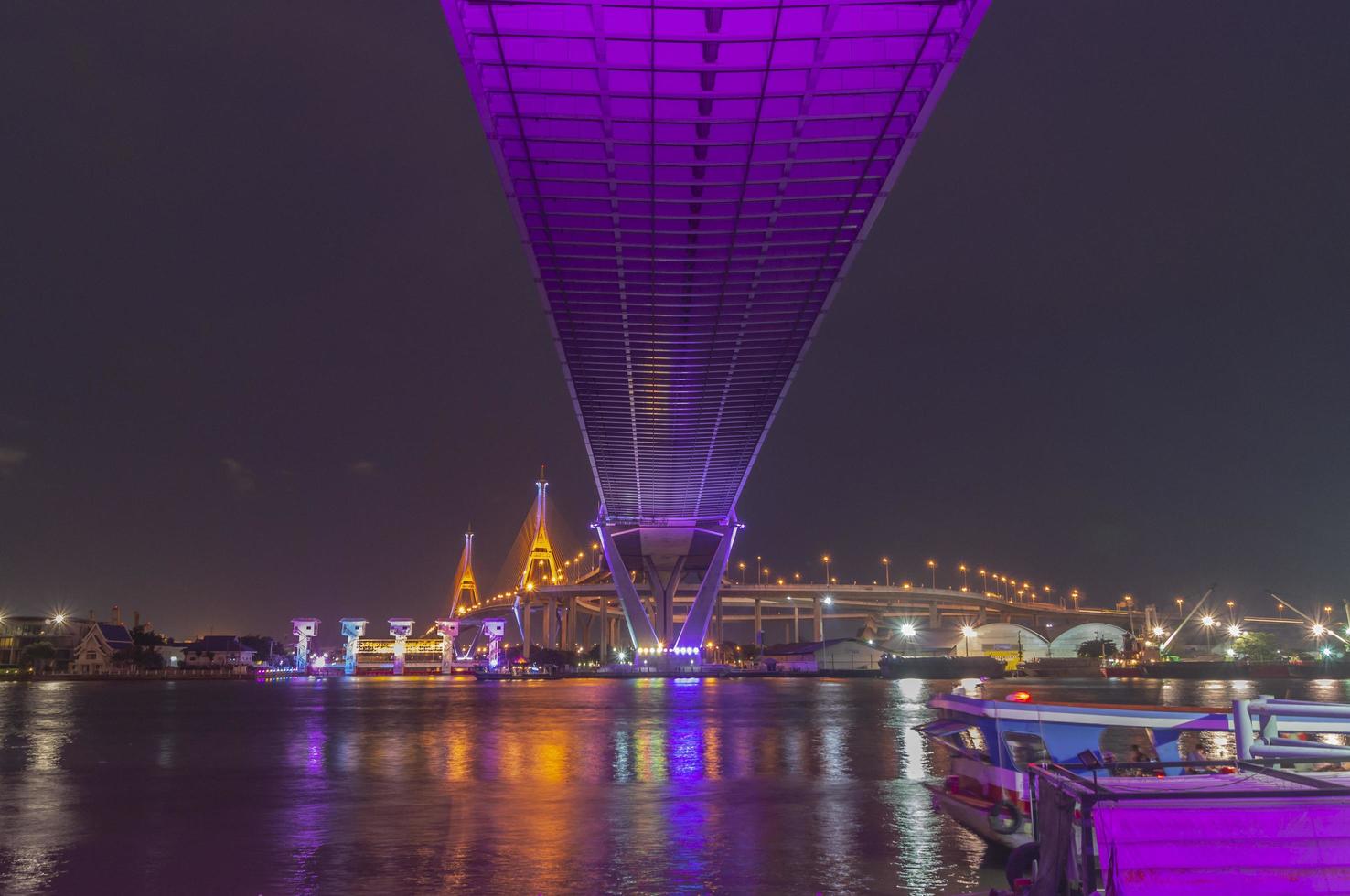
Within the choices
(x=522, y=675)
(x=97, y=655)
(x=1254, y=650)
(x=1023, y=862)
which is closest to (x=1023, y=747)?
(x=1023, y=862)

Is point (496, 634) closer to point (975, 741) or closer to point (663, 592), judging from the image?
point (663, 592)

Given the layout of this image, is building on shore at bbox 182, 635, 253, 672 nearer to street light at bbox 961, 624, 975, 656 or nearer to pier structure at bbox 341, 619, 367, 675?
pier structure at bbox 341, 619, 367, 675

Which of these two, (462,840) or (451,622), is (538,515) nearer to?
(451,622)

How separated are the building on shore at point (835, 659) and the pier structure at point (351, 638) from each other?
67954mm

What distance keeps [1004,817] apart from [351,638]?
6659 inches

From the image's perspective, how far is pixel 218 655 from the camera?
156 m

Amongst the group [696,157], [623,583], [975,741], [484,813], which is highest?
[696,157]

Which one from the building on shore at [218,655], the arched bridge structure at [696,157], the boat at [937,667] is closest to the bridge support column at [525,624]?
the building on shore at [218,655]

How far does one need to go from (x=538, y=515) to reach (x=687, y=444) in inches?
3509

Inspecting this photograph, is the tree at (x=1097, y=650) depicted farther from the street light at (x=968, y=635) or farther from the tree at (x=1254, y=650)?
the tree at (x=1254, y=650)

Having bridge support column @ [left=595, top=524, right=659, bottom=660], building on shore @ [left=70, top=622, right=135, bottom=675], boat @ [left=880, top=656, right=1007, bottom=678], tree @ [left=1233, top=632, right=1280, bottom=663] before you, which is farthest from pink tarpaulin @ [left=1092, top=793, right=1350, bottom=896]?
building on shore @ [left=70, top=622, right=135, bottom=675]

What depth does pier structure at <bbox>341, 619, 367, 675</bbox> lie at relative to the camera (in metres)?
168

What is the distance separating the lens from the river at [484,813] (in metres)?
12.4

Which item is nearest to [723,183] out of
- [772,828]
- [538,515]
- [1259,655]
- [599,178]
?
[599,178]
